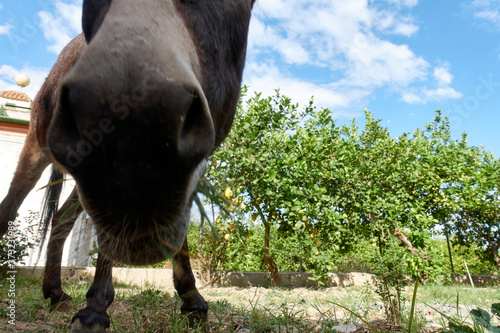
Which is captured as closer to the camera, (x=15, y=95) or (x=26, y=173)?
(x=26, y=173)

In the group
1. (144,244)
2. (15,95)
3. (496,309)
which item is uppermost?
(15,95)

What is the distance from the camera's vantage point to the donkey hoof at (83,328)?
68.5 inches

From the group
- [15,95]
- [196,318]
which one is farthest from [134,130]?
[15,95]

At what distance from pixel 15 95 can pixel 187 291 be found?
12617mm

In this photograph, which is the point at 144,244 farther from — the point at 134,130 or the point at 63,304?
the point at 63,304

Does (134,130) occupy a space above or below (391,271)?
above

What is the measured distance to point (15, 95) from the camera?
11.4 meters

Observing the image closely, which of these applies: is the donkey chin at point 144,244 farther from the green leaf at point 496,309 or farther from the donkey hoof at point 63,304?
the donkey hoof at point 63,304

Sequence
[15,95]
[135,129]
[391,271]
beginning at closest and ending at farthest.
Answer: [135,129], [391,271], [15,95]

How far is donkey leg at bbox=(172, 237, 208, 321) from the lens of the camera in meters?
2.14

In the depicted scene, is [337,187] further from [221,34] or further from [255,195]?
[221,34]

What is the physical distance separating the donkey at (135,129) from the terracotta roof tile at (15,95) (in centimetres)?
1136

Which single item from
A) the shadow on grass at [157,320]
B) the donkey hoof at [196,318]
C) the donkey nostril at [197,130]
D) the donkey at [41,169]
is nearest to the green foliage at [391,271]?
the shadow on grass at [157,320]

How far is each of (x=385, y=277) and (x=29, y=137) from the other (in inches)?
142
